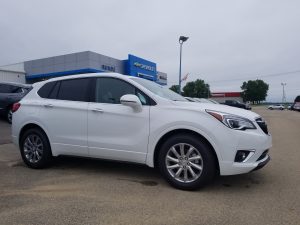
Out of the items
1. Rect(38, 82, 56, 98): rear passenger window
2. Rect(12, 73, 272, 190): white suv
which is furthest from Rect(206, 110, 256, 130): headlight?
Rect(38, 82, 56, 98): rear passenger window

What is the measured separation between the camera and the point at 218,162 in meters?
4.31

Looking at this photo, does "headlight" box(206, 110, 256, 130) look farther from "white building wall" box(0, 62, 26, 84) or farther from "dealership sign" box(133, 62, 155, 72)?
"dealership sign" box(133, 62, 155, 72)

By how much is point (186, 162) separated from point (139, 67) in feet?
99.5

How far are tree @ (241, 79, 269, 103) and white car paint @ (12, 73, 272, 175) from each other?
380ft

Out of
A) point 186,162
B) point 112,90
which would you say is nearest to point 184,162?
point 186,162

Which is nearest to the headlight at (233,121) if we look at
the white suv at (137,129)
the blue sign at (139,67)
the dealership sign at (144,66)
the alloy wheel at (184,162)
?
the white suv at (137,129)

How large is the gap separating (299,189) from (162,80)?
131 feet

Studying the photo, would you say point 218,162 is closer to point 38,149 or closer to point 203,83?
point 38,149

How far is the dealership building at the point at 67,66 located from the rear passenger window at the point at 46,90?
21.9m

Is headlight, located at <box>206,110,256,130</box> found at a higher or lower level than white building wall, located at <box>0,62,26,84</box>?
lower

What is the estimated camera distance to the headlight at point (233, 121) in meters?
4.30

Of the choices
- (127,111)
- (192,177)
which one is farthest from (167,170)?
(127,111)

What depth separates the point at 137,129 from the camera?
15.7ft

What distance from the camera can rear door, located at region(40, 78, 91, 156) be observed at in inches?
207
